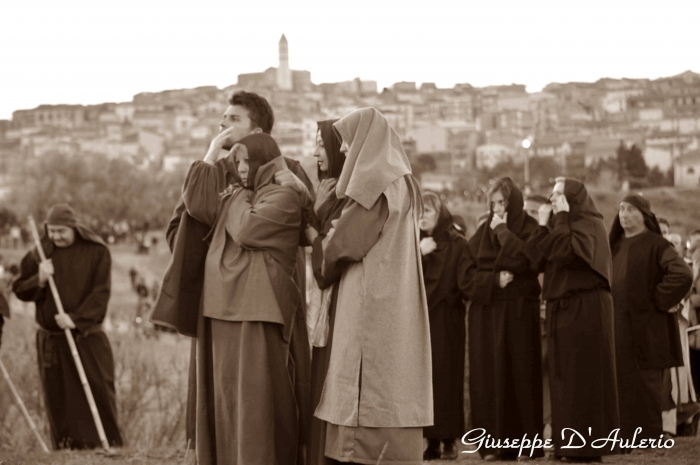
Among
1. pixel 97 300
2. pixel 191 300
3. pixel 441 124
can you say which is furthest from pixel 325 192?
pixel 441 124

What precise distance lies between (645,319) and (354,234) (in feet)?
11.9

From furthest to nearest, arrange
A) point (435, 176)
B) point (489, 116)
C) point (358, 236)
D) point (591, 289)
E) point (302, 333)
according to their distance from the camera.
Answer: point (489, 116), point (435, 176), point (591, 289), point (302, 333), point (358, 236)

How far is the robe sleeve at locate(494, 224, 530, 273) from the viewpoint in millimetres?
7543

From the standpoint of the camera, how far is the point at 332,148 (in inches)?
234

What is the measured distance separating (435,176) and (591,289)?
108 m

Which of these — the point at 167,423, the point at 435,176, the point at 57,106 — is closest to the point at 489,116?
the point at 435,176

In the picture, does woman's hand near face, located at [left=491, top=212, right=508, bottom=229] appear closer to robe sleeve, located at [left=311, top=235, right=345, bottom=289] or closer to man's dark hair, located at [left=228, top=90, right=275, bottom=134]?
man's dark hair, located at [left=228, top=90, right=275, bottom=134]

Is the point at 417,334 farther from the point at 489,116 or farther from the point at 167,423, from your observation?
the point at 489,116

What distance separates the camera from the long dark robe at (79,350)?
8867mm

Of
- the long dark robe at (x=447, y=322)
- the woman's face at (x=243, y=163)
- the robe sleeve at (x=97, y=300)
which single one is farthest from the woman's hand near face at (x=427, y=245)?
the robe sleeve at (x=97, y=300)

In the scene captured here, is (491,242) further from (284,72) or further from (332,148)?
(284,72)

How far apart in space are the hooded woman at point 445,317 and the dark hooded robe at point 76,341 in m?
2.94

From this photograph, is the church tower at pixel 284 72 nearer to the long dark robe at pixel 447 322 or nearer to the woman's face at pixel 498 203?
the long dark robe at pixel 447 322

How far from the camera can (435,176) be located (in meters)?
114
